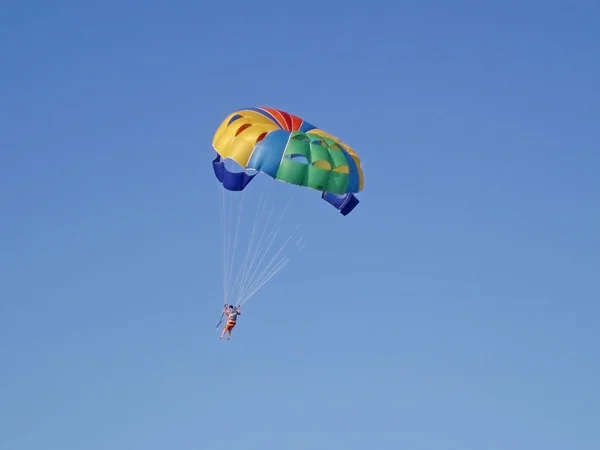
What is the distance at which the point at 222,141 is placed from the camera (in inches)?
1699

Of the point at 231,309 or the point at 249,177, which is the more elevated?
the point at 249,177

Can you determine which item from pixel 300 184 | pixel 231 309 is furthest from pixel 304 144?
pixel 231 309

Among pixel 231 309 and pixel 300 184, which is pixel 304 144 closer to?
pixel 300 184

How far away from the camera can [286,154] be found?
1644 inches

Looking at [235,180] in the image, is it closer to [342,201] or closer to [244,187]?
[244,187]

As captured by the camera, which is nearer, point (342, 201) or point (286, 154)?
point (286, 154)

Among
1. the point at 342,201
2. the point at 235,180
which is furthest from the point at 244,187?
the point at 342,201

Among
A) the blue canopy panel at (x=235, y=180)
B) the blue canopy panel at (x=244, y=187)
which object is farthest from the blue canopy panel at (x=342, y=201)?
the blue canopy panel at (x=235, y=180)

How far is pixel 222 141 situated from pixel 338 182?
154 inches

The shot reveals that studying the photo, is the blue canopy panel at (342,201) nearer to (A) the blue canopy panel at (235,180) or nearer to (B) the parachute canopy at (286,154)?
(B) the parachute canopy at (286,154)

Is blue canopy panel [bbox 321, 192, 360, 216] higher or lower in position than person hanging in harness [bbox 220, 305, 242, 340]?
higher

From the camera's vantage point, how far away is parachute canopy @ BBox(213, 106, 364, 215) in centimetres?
4184

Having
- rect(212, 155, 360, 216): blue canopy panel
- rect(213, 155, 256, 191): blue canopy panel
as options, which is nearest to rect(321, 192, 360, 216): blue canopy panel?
rect(212, 155, 360, 216): blue canopy panel

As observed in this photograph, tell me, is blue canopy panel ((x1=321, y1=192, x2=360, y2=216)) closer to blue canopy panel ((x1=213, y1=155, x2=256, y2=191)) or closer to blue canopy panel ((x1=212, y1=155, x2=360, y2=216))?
blue canopy panel ((x1=212, y1=155, x2=360, y2=216))
